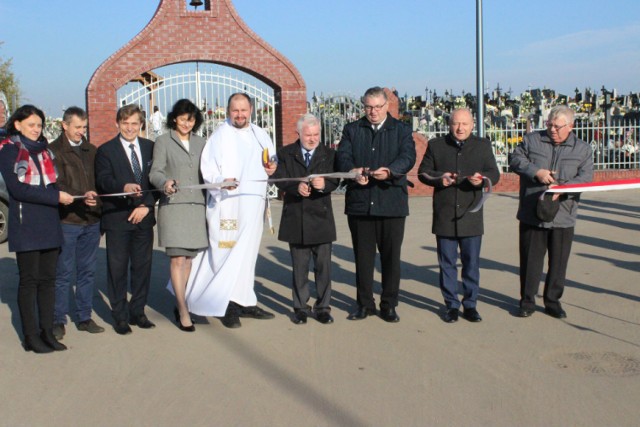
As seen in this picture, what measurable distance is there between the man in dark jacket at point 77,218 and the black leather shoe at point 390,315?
242 cm

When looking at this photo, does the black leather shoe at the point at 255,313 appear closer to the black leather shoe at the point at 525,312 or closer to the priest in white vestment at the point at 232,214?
the priest in white vestment at the point at 232,214

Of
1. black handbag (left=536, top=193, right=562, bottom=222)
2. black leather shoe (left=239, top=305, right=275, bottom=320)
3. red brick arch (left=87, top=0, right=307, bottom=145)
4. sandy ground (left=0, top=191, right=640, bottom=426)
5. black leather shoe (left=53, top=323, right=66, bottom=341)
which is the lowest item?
sandy ground (left=0, top=191, right=640, bottom=426)

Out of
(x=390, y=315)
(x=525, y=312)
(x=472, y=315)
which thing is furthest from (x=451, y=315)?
(x=525, y=312)

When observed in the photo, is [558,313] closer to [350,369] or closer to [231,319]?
[350,369]

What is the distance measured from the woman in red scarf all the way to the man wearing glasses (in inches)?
151

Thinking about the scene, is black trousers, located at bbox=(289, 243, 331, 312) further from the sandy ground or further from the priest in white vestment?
the priest in white vestment

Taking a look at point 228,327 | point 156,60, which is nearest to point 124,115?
point 228,327

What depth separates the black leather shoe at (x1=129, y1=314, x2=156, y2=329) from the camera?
696 centimetres

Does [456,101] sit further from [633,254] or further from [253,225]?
[253,225]

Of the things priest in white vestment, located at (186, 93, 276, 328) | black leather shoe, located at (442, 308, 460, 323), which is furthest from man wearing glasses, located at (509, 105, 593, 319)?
priest in white vestment, located at (186, 93, 276, 328)

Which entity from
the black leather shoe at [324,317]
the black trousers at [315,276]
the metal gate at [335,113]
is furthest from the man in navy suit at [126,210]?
the metal gate at [335,113]

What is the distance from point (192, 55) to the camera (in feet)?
59.6

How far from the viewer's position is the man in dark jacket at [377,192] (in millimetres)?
6891

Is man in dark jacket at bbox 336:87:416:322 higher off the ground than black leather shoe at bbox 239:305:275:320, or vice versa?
man in dark jacket at bbox 336:87:416:322
